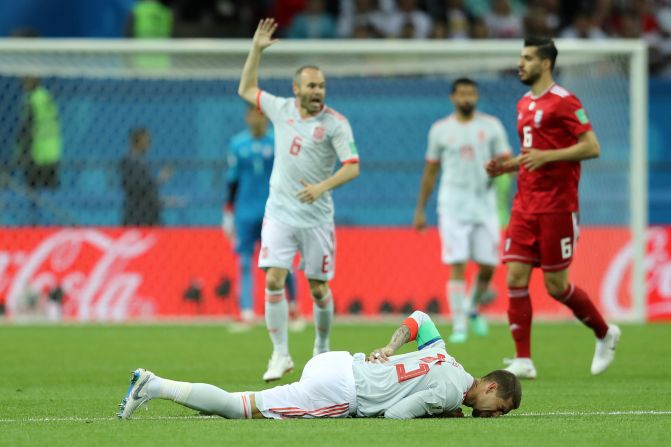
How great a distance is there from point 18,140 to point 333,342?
6377mm

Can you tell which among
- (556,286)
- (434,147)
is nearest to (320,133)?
(556,286)

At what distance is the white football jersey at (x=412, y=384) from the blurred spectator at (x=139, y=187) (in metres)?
10.8

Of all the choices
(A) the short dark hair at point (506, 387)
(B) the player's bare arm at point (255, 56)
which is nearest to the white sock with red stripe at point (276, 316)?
(B) the player's bare arm at point (255, 56)

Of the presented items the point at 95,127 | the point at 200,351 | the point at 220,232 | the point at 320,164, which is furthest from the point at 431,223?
the point at 320,164

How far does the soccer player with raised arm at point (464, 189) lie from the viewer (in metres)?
14.5

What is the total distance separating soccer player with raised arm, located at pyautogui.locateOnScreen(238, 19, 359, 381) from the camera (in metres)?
10.6

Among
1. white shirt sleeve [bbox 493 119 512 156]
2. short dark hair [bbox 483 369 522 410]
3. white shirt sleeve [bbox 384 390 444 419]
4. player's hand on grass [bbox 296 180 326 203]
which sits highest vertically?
white shirt sleeve [bbox 493 119 512 156]

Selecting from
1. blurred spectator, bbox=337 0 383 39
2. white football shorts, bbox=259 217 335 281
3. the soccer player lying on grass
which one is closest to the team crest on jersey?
white football shorts, bbox=259 217 335 281

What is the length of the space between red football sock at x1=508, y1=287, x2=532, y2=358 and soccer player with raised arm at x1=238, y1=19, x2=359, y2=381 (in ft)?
4.77

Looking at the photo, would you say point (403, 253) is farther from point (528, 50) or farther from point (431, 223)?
point (528, 50)

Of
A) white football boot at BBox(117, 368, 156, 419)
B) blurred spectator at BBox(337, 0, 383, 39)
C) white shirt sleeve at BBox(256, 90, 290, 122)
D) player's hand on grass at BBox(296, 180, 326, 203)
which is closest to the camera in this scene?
white football boot at BBox(117, 368, 156, 419)

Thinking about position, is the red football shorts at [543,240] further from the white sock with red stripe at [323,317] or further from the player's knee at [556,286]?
the white sock with red stripe at [323,317]

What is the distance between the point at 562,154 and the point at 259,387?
9.18 ft

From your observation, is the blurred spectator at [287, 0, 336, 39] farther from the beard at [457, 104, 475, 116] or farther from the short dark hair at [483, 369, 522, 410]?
the short dark hair at [483, 369, 522, 410]
